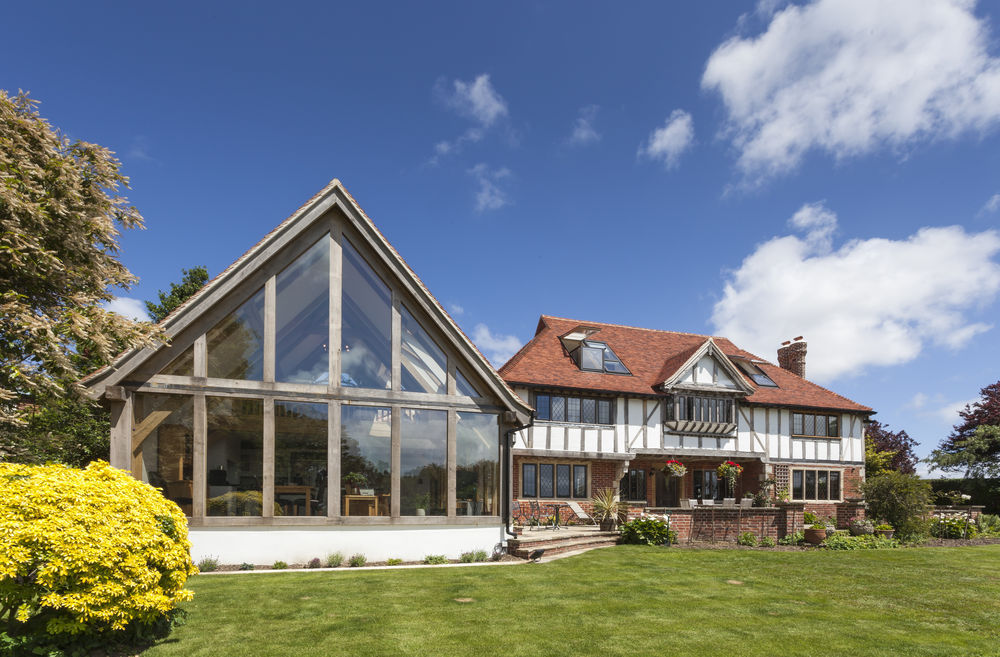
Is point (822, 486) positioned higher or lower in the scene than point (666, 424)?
lower

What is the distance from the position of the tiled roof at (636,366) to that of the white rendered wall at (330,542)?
30.8 ft

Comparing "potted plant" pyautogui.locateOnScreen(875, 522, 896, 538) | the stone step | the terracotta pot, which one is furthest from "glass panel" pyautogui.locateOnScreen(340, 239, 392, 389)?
"potted plant" pyautogui.locateOnScreen(875, 522, 896, 538)

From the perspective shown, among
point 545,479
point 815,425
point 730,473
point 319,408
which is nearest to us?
point 319,408

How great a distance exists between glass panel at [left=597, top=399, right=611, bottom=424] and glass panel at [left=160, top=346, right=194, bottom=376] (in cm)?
1633

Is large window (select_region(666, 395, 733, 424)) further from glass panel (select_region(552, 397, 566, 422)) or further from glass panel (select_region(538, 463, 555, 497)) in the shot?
glass panel (select_region(538, 463, 555, 497))

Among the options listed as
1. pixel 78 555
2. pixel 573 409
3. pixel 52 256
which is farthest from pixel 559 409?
pixel 78 555

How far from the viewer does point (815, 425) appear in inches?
1136

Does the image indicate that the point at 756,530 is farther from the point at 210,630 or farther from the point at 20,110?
the point at 20,110

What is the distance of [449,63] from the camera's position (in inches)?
607

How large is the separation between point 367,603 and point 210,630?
90.5 inches

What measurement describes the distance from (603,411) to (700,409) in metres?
4.62

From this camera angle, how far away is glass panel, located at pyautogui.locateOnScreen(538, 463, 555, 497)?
2400 cm

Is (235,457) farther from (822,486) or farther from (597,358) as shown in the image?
(822,486)

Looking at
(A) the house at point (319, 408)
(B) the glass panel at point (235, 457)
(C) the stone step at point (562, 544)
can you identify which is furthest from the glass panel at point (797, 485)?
(B) the glass panel at point (235, 457)
